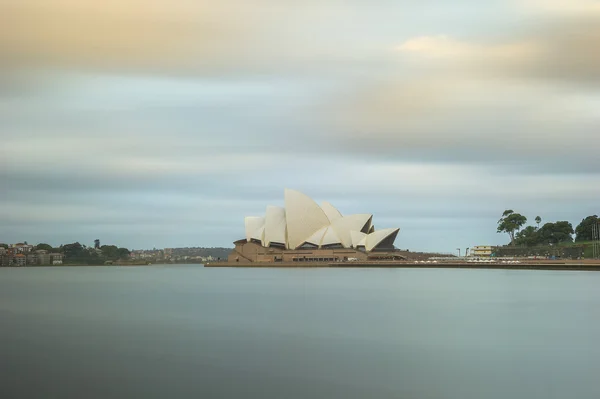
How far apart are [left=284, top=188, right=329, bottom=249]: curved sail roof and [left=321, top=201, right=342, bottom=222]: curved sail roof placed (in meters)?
2.25

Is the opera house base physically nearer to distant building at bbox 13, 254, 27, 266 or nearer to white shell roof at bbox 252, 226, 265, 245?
white shell roof at bbox 252, 226, 265, 245

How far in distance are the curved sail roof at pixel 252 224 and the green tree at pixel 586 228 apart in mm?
58833

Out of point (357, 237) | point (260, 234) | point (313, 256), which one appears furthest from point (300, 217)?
point (260, 234)

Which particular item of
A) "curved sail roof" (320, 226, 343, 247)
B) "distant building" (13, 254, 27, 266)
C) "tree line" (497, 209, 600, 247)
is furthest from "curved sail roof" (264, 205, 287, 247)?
"distant building" (13, 254, 27, 266)

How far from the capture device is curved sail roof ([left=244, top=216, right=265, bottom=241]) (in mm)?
123125

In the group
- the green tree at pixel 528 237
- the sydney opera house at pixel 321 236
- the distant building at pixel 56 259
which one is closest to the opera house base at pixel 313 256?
the sydney opera house at pixel 321 236

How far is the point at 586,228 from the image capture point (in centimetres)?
13588

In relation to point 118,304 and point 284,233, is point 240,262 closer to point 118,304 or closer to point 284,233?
point 284,233

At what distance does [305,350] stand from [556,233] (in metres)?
129

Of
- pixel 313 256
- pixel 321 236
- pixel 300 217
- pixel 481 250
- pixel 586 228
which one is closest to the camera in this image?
pixel 300 217

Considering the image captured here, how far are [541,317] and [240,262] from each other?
9692 centimetres

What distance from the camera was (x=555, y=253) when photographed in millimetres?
129500

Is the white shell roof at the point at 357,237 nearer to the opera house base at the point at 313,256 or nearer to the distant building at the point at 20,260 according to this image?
the opera house base at the point at 313,256

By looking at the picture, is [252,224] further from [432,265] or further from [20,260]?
[20,260]
